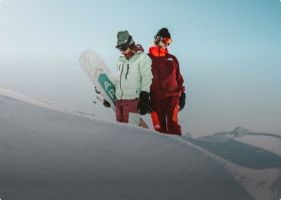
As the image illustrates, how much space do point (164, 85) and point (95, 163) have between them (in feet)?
11.4

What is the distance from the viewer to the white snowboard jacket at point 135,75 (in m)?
7.15

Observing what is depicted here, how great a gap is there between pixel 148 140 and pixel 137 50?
7.37 feet

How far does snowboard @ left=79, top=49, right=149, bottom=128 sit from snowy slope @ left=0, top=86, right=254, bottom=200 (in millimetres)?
2206

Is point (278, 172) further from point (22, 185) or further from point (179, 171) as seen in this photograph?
point (22, 185)

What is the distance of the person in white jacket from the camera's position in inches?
281

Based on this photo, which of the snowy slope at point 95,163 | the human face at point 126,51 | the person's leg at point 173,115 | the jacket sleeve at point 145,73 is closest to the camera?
the snowy slope at point 95,163

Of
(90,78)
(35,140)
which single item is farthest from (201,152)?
(90,78)

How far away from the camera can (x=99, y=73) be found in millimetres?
8430

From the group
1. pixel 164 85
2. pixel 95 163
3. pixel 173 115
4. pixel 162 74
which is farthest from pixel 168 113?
pixel 95 163

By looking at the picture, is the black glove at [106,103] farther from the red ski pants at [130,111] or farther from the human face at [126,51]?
the human face at [126,51]

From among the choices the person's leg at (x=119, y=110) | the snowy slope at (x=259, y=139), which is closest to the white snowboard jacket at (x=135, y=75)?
the person's leg at (x=119, y=110)

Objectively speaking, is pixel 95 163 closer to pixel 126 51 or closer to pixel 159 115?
pixel 126 51

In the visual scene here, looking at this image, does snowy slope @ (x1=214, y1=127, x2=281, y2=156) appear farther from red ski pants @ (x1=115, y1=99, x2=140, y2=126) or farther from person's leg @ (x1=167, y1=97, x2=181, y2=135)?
red ski pants @ (x1=115, y1=99, x2=140, y2=126)

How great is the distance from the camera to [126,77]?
7.28 metres
